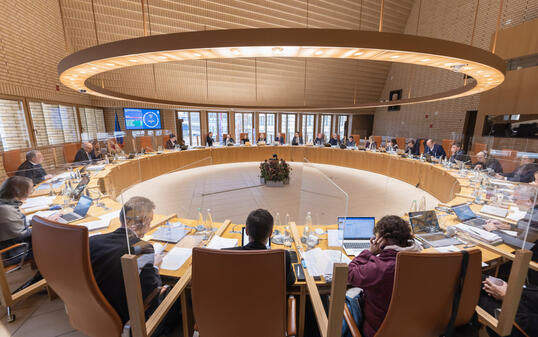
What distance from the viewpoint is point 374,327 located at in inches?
50.4

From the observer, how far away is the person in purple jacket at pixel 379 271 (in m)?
1.24

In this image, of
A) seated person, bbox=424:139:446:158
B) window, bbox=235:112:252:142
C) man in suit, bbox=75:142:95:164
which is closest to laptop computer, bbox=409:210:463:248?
seated person, bbox=424:139:446:158

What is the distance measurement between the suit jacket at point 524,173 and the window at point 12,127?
35.3 ft

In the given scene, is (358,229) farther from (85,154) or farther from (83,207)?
(85,154)

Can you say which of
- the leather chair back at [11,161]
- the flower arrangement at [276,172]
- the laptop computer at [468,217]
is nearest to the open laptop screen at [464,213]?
the laptop computer at [468,217]

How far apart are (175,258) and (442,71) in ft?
41.5

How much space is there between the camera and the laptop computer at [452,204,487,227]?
2420 millimetres

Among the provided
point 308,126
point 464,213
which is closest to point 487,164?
point 464,213

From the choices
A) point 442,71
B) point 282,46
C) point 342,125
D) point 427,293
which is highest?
point 442,71

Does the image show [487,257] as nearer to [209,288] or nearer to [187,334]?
[209,288]

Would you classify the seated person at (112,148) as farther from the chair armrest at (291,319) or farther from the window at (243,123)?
the window at (243,123)

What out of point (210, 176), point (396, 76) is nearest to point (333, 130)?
point (396, 76)

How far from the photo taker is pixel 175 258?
5.98 ft

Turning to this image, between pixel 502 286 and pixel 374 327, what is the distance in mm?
1139
